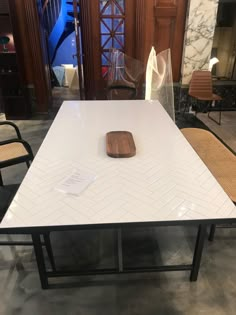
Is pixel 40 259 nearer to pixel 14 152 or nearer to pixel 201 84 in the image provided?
pixel 14 152

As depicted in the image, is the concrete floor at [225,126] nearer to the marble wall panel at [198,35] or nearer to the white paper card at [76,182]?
the marble wall panel at [198,35]

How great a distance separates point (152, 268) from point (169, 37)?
3.67 metres

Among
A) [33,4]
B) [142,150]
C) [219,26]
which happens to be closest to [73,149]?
[142,150]

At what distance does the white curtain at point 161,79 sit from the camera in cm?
319

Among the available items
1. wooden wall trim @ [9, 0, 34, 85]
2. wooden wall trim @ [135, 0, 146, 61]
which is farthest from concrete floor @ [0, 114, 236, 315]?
wooden wall trim @ [9, 0, 34, 85]

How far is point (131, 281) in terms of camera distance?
5.13 ft

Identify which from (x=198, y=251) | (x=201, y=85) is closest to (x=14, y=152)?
(x=198, y=251)

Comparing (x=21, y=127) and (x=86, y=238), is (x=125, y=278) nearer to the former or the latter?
(x=86, y=238)

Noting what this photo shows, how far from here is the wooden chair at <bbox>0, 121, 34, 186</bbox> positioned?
1942mm

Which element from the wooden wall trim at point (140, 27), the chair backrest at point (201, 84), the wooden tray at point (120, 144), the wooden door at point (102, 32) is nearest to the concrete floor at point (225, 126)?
the chair backrest at point (201, 84)

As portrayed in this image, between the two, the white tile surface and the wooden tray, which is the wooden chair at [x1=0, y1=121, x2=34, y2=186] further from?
the wooden tray

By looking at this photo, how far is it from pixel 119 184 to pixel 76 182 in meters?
0.21

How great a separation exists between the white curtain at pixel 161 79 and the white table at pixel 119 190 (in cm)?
136

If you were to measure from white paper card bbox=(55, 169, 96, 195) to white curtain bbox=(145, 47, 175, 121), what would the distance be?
2100 millimetres
